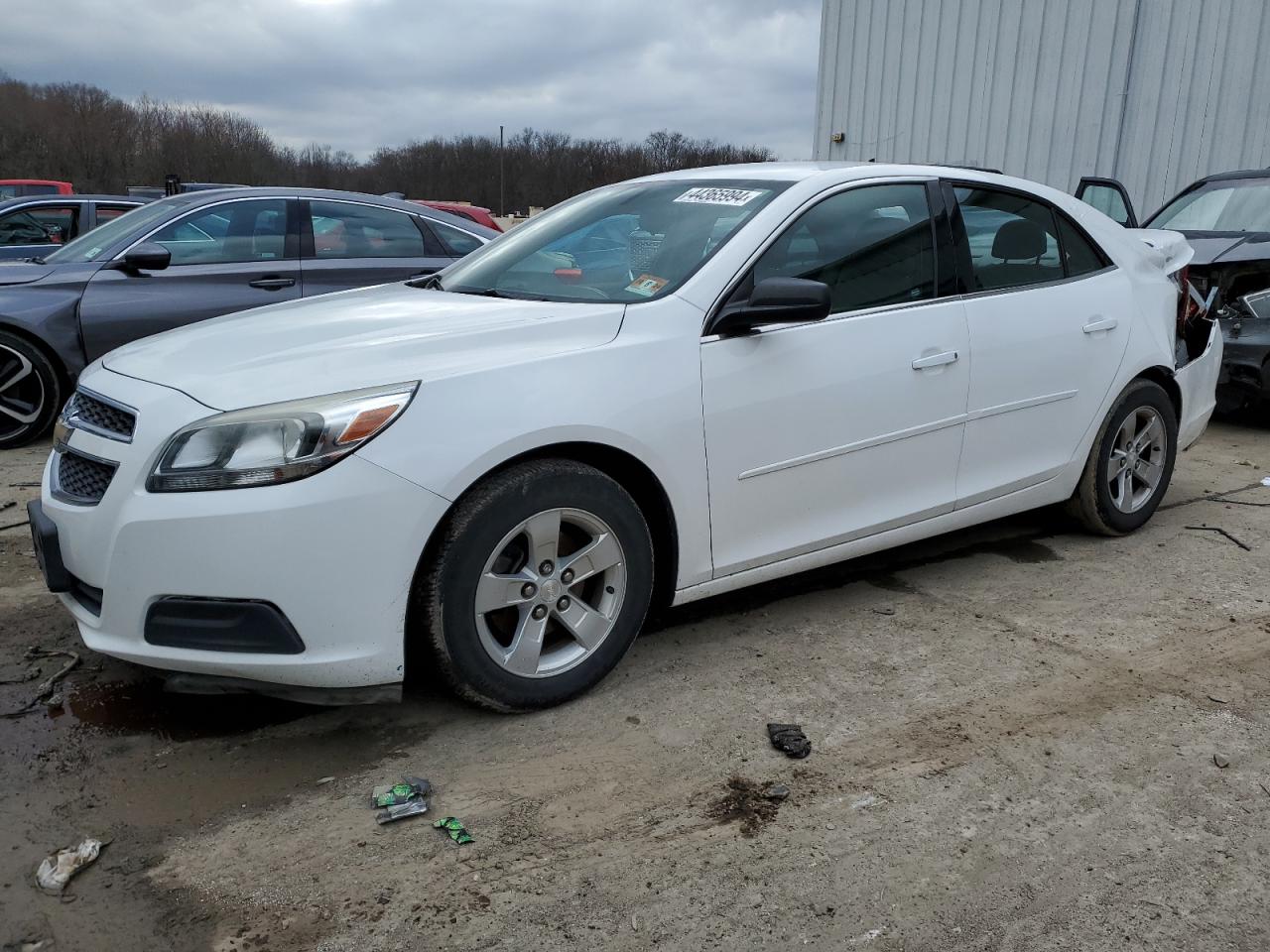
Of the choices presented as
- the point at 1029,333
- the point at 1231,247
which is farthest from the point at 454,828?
the point at 1231,247

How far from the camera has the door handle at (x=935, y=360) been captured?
3.55 metres

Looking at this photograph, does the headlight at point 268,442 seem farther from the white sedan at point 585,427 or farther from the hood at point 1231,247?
the hood at point 1231,247

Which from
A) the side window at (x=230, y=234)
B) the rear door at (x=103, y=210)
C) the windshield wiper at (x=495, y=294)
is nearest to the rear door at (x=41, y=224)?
the rear door at (x=103, y=210)

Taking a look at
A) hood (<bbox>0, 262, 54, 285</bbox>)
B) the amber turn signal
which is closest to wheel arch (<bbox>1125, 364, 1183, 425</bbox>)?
the amber turn signal

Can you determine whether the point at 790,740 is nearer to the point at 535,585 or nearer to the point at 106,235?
the point at 535,585

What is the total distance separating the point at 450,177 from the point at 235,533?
58.4 metres

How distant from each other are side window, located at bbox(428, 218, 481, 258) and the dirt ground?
3862mm

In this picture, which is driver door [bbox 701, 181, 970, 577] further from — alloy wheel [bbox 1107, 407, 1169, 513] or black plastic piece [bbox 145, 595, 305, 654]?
black plastic piece [bbox 145, 595, 305, 654]

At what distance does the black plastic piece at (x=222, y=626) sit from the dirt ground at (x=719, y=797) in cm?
38

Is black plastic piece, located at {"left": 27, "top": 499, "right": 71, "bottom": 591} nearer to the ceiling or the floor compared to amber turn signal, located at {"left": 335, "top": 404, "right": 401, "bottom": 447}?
nearer to the floor

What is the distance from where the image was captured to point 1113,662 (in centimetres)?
338

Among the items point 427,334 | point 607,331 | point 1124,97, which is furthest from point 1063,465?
point 1124,97

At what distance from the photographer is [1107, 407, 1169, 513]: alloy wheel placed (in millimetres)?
4465

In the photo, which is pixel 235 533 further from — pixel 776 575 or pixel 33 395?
pixel 33 395
